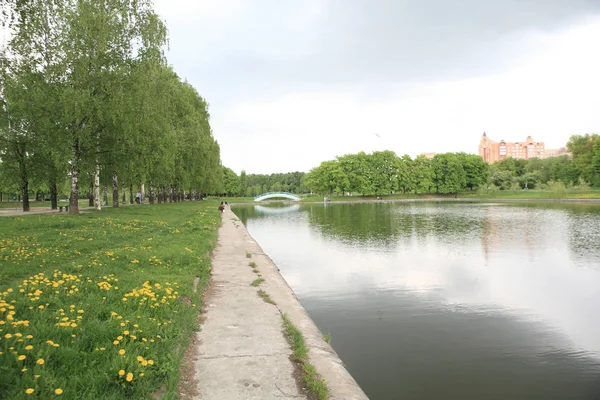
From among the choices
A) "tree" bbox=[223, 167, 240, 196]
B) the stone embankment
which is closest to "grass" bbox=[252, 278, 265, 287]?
the stone embankment

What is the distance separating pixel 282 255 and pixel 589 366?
1486 centimetres

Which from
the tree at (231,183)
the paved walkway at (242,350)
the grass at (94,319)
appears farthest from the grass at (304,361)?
the tree at (231,183)

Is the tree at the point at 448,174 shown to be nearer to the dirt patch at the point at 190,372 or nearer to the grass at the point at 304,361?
the grass at the point at 304,361

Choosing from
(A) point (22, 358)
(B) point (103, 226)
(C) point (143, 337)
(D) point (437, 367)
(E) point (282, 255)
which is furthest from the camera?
(E) point (282, 255)

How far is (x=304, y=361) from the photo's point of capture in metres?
5.81

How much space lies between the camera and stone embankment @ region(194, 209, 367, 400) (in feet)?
16.3

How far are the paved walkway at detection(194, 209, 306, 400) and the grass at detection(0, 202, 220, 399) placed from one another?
41 cm

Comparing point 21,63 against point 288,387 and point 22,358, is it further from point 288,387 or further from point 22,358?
point 288,387

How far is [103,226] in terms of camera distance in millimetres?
18406

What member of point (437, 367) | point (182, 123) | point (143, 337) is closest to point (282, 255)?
point (437, 367)

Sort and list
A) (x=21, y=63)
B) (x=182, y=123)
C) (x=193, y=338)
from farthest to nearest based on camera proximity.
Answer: (x=182, y=123), (x=21, y=63), (x=193, y=338)

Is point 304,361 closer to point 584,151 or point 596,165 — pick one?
point 596,165

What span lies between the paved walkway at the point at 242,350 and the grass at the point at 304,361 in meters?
0.14

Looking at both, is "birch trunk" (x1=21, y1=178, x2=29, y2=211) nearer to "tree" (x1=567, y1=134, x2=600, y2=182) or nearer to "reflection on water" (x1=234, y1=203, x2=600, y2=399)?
"reflection on water" (x1=234, y1=203, x2=600, y2=399)
